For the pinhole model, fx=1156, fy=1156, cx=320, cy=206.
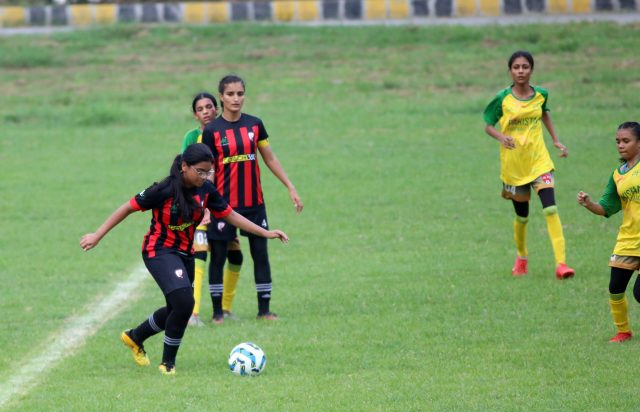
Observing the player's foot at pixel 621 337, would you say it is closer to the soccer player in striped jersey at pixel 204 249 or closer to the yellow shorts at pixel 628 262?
the yellow shorts at pixel 628 262

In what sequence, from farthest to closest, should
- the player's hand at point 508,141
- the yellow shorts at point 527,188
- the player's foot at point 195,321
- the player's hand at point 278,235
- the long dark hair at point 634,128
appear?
the yellow shorts at point 527,188 → the player's hand at point 508,141 → the player's foot at point 195,321 → the long dark hair at point 634,128 → the player's hand at point 278,235

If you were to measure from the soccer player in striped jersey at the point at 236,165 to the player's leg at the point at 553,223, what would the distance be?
274 cm

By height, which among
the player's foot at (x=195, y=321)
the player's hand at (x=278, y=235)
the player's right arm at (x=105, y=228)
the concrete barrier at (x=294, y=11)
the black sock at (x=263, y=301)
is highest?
the concrete barrier at (x=294, y=11)

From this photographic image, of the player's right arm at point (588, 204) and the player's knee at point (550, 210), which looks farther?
the player's knee at point (550, 210)

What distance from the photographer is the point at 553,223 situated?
36.7 feet

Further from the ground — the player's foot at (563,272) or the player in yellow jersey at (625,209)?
the player in yellow jersey at (625,209)

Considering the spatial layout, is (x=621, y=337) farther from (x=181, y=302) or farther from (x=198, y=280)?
(x=198, y=280)

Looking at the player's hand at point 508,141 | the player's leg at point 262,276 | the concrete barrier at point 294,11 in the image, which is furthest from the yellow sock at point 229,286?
the concrete barrier at point 294,11

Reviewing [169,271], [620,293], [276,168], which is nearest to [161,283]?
[169,271]

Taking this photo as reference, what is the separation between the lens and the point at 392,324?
31.6 feet

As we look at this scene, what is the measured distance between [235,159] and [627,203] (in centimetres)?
327

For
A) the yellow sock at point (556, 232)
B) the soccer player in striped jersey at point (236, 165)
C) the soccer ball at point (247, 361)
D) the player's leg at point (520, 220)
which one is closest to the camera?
the soccer ball at point (247, 361)

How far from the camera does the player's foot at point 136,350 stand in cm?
855

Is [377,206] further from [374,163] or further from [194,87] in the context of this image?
[194,87]
